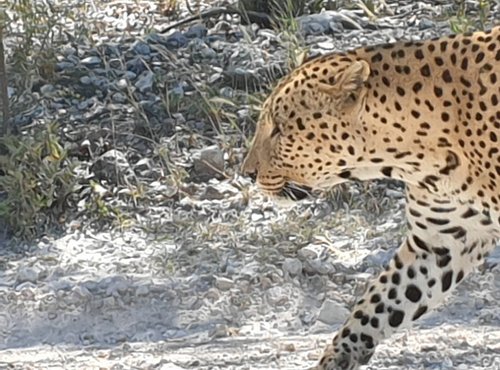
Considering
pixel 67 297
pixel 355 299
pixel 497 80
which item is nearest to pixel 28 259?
pixel 67 297

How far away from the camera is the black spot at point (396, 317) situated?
16.3ft

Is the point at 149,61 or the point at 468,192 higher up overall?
the point at 468,192

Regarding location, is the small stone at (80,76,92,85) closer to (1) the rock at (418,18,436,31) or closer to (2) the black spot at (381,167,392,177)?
(1) the rock at (418,18,436,31)

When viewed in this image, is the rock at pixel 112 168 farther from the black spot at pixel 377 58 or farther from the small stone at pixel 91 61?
the black spot at pixel 377 58

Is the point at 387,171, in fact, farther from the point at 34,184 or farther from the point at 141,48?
the point at 141,48

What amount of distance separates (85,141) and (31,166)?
50 cm

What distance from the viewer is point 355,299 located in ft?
19.6

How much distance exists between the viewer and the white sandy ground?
17.7 feet

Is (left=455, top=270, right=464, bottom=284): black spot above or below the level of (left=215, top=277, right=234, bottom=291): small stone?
above

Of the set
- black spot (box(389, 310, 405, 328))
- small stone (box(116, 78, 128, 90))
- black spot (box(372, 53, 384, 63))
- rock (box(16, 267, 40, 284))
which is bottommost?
rock (box(16, 267, 40, 284))

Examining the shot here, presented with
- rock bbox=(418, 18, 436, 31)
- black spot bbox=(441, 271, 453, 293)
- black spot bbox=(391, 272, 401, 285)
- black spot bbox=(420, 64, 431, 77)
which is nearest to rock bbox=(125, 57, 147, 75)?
rock bbox=(418, 18, 436, 31)

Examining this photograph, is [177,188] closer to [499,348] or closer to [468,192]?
[499,348]

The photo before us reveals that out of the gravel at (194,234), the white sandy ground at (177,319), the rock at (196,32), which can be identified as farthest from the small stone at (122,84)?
the white sandy ground at (177,319)

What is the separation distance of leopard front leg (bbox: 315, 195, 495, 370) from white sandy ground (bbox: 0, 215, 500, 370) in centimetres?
26
